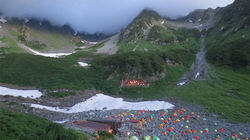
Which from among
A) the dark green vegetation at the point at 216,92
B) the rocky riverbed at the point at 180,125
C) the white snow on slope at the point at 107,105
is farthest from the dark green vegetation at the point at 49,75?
the rocky riverbed at the point at 180,125

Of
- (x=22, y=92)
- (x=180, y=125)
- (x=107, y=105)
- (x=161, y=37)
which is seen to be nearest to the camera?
(x=180, y=125)

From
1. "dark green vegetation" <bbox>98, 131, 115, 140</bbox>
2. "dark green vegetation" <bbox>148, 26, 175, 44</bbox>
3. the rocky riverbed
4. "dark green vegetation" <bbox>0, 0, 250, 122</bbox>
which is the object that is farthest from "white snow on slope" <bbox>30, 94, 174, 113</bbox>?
Answer: "dark green vegetation" <bbox>148, 26, 175, 44</bbox>

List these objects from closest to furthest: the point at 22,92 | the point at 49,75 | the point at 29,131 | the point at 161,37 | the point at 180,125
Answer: the point at 29,131 < the point at 180,125 < the point at 22,92 < the point at 49,75 < the point at 161,37

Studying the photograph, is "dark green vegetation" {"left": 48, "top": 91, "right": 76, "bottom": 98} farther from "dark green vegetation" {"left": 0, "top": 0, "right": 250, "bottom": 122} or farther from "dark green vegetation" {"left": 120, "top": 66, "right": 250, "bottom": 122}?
"dark green vegetation" {"left": 120, "top": 66, "right": 250, "bottom": 122}

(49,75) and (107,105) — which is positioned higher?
(49,75)

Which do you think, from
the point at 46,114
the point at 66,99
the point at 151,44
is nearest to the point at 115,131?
the point at 46,114

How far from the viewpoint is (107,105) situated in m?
41.0

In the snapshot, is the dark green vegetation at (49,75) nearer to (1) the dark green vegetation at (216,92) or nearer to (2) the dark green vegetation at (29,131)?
(1) the dark green vegetation at (216,92)

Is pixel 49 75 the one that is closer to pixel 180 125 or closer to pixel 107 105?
pixel 107 105

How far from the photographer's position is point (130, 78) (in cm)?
5931

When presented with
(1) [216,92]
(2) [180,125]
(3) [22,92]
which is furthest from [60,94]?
(1) [216,92]

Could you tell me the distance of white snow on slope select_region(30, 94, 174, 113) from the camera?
3630cm

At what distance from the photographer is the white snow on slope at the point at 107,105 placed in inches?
1429

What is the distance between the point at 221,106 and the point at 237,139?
541 inches
